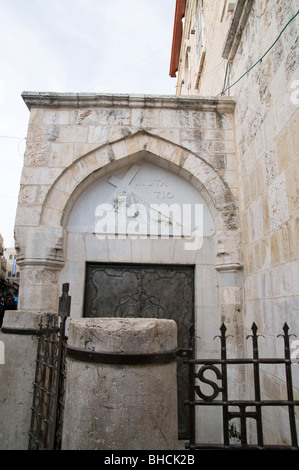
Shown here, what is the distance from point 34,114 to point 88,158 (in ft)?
3.28

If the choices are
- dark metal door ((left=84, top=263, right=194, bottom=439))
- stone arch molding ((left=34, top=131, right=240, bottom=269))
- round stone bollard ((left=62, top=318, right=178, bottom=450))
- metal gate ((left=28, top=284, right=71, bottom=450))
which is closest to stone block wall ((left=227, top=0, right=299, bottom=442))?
stone arch molding ((left=34, top=131, right=240, bottom=269))

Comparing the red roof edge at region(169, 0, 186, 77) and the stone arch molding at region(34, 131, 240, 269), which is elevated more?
the red roof edge at region(169, 0, 186, 77)

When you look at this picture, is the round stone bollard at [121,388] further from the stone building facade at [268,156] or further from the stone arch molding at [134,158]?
the stone arch molding at [134,158]

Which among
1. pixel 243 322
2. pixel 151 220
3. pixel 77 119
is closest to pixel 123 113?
pixel 77 119

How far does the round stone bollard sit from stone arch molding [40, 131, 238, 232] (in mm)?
2849

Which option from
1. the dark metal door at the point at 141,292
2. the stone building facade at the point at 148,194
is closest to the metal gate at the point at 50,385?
the stone building facade at the point at 148,194

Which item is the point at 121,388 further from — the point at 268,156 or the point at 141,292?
the point at 141,292

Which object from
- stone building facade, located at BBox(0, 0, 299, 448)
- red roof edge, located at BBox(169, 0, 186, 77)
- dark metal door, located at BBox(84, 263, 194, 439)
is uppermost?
red roof edge, located at BBox(169, 0, 186, 77)

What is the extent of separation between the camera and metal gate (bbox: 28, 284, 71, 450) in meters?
1.92

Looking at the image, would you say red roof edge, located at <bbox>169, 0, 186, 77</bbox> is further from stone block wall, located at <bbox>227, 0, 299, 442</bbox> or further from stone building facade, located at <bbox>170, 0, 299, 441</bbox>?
stone block wall, located at <bbox>227, 0, 299, 442</bbox>

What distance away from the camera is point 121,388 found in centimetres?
140

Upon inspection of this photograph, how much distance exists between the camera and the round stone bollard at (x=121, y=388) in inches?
53.9

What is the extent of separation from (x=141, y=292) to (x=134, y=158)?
1871mm

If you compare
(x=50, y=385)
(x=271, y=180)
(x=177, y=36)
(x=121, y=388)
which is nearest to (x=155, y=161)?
(x=271, y=180)
